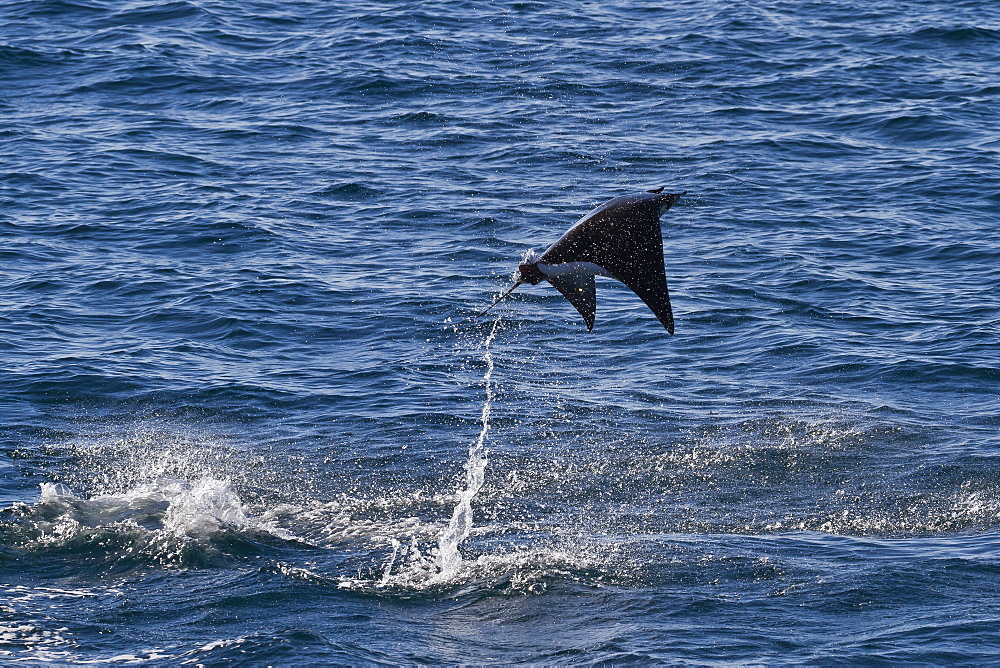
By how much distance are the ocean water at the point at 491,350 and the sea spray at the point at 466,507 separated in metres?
0.05

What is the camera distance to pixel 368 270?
65.9 ft

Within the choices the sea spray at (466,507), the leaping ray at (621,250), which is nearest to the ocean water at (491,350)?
the sea spray at (466,507)

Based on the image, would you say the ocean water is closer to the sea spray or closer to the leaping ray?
the sea spray

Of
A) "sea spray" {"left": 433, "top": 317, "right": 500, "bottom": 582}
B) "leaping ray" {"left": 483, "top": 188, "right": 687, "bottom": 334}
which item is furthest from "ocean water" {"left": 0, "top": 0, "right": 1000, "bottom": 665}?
A: "leaping ray" {"left": 483, "top": 188, "right": 687, "bottom": 334}

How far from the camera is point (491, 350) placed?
18.4 metres

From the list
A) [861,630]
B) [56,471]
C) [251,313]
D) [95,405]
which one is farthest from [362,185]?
[861,630]

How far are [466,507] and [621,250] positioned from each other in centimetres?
A: 534

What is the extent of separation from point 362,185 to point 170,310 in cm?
509

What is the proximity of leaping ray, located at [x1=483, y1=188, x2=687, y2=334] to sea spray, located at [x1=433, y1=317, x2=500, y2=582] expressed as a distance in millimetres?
4216

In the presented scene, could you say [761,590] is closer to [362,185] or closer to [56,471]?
[56,471]

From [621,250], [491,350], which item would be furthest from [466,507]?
[621,250]

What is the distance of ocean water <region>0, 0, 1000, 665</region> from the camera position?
12.5m

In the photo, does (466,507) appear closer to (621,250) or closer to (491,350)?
(491,350)

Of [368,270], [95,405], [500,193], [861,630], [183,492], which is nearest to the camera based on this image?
[861,630]
